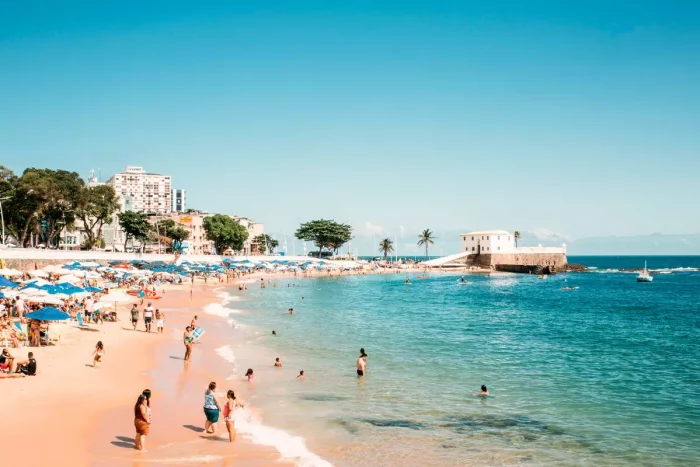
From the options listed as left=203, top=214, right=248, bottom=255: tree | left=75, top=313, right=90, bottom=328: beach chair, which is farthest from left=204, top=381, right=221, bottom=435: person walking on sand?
left=203, top=214, right=248, bottom=255: tree

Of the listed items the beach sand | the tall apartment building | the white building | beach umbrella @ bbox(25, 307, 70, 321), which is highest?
the tall apartment building

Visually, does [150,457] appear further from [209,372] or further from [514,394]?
[514,394]

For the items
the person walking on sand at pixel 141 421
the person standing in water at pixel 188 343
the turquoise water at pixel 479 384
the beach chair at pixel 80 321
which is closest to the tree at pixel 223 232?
the turquoise water at pixel 479 384

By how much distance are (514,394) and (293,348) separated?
43.4 feet

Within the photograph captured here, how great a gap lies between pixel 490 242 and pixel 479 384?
366ft

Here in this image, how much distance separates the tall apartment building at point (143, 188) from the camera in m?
183

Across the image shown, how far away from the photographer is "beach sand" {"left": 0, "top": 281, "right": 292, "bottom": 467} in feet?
41.4

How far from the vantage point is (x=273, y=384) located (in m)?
21.3

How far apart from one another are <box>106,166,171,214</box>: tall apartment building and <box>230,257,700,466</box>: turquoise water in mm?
154522

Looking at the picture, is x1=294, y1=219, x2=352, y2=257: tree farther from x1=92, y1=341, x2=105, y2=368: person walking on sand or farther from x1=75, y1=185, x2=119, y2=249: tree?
x1=92, y1=341, x2=105, y2=368: person walking on sand

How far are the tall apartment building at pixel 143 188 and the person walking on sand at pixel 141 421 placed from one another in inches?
7049

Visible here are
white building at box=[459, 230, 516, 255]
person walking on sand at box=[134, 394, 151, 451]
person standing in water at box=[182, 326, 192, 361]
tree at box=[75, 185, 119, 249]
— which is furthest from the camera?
white building at box=[459, 230, 516, 255]

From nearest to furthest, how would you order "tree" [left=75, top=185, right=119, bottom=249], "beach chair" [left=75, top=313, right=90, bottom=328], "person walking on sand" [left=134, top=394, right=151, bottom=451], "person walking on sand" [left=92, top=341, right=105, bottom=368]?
"person walking on sand" [left=134, top=394, right=151, bottom=451] < "person walking on sand" [left=92, top=341, right=105, bottom=368] < "beach chair" [left=75, top=313, right=90, bottom=328] < "tree" [left=75, top=185, right=119, bottom=249]

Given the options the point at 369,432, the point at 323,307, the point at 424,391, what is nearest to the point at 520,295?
the point at 323,307
